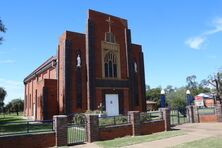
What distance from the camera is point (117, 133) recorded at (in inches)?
603

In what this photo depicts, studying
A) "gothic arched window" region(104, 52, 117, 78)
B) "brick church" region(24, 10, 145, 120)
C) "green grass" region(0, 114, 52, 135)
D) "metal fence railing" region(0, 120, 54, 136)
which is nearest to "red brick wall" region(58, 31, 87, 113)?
"brick church" region(24, 10, 145, 120)

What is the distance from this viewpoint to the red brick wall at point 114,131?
47.5 ft

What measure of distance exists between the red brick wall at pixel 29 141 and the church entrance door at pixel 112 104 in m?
14.0

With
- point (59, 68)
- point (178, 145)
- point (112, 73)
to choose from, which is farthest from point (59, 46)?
point (178, 145)

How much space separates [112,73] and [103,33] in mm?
4444

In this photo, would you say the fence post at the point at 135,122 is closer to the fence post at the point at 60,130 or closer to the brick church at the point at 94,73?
the fence post at the point at 60,130

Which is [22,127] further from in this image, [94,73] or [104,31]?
[104,31]

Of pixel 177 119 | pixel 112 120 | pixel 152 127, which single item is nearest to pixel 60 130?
pixel 112 120

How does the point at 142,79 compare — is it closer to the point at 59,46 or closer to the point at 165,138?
the point at 59,46

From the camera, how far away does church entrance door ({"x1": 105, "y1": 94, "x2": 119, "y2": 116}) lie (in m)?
26.5

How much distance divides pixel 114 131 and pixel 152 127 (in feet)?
12.0

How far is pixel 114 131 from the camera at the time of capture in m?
15.2

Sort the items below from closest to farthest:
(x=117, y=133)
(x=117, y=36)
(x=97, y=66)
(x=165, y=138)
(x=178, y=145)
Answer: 1. (x=178, y=145)
2. (x=165, y=138)
3. (x=117, y=133)
4. (x=97, y=66)
5. (x=117, y=36)

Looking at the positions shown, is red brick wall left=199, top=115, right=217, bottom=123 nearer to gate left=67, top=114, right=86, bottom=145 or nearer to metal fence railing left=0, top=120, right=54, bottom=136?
gate left=67, top=114, right=86, bottom=145
